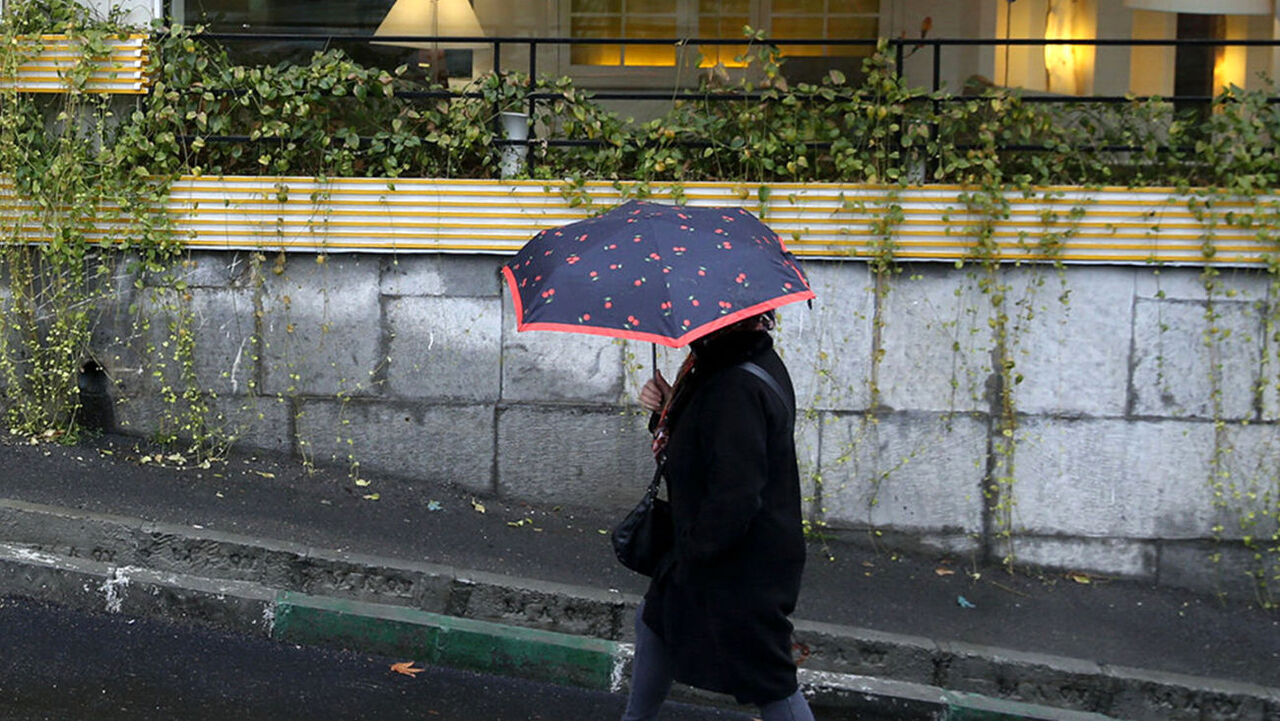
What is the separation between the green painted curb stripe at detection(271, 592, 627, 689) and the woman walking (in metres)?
1.55

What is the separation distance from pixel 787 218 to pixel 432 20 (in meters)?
2.28

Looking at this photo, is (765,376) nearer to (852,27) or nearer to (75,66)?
(75,66)

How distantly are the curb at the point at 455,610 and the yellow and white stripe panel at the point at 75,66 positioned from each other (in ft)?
6.56

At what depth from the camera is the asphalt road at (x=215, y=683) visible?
4898mm

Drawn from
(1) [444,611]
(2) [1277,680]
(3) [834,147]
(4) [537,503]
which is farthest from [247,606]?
(2) [1277,680]

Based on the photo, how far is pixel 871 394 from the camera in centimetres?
664

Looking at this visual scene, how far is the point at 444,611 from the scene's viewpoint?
5.71 m

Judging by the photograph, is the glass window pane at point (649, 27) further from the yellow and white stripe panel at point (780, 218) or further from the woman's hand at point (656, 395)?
the woman's hand at point (656, 395)

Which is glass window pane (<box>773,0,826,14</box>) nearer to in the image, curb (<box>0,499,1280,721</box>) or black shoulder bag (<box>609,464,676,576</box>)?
curb (<box>0,499,1280,721</box>)

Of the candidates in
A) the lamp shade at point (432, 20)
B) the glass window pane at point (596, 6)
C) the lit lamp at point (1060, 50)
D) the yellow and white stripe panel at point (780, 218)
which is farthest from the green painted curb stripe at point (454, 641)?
the glass window pane at point (596, 6)

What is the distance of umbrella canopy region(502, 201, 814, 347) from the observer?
3611mm

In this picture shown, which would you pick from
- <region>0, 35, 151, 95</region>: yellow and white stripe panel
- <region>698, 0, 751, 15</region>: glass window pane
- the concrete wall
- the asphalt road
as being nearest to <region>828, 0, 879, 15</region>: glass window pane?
<region>698, 0, 751, 15</region>: glass window pane

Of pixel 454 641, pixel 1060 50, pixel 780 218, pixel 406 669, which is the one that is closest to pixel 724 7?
pixel 1060 50

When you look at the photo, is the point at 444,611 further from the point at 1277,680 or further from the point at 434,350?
the point at 1277,680
